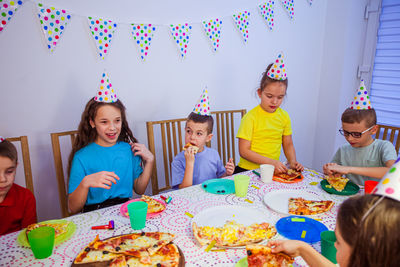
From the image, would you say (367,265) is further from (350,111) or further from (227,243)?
(350,111)

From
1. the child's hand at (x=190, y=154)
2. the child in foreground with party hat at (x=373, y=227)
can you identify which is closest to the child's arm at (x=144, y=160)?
the child's hand at (x=190, y=154)

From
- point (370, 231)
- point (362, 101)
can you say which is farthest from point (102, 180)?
point (362, 101)

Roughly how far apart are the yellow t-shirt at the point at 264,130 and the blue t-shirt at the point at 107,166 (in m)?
0.84

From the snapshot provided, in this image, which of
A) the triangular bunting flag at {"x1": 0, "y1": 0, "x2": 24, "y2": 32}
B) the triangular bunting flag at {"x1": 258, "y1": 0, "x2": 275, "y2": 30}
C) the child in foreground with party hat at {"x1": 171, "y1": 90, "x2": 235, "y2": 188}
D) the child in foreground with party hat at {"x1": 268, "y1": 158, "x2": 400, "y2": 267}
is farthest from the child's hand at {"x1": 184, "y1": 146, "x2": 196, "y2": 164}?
the triangular bunting flag at {"x1": 258, "y1": 0, "x2": 275, "y2": 30}

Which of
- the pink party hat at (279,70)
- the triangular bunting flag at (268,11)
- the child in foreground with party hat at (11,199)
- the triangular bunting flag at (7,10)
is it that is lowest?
the child in foreground with party hat at (11,199)

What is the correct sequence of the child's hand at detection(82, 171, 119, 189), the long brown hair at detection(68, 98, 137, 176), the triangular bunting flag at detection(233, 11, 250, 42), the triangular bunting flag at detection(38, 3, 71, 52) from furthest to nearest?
the triangular bunting flag at detection(233, 11, 250, 42) → the triangular bunting flag at detection(38, 3, 71, 52) → the long brown hair at detection(68, 98, 137, 176) → the child's hand at detection(82, 171, 119, 189)

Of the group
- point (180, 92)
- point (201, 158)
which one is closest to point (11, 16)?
point (180, 92)

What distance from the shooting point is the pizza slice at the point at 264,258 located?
800 mm

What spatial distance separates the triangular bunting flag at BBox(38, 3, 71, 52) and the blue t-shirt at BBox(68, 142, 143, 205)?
803 millimetres

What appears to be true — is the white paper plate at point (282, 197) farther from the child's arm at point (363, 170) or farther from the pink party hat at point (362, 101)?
the pink party hat at point (362, 101)

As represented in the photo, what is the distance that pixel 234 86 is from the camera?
2.74 m

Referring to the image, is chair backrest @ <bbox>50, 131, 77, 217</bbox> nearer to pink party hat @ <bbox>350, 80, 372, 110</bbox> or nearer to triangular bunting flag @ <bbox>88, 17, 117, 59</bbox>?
triangular bunting flag @ <bbox>88, 17, 117, 59</bbox>

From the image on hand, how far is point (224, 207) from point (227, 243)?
27cm

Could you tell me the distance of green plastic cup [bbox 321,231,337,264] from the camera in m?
0.85
